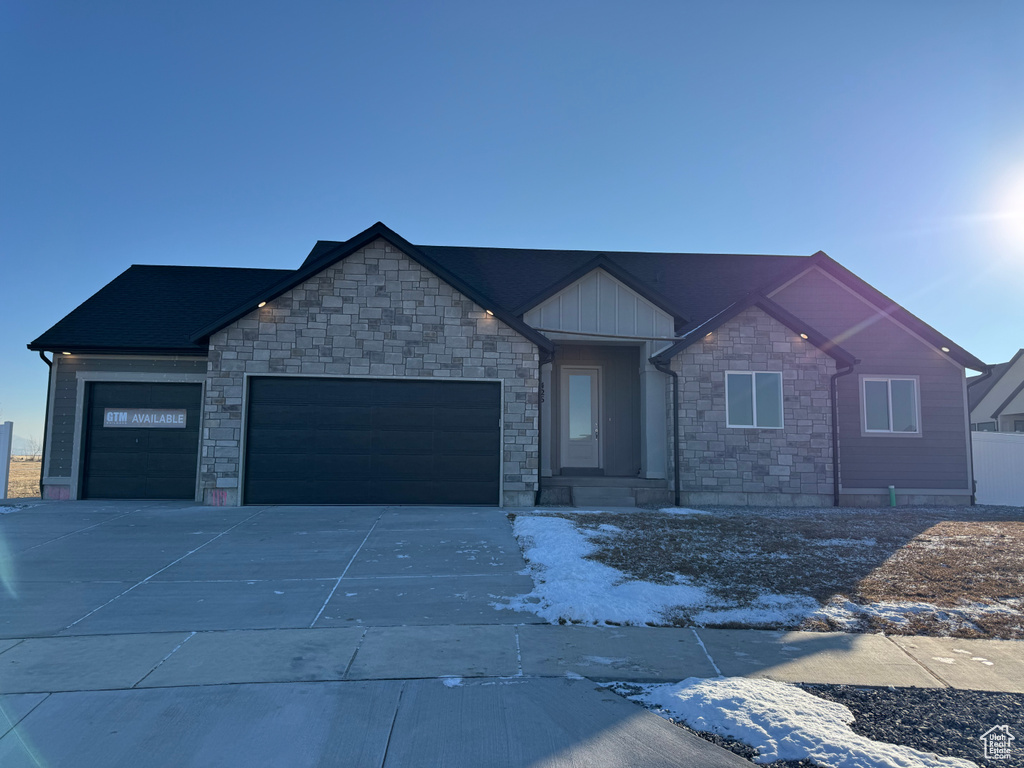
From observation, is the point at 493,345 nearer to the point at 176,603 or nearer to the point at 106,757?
the point at 176,603

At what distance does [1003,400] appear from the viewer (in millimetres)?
31922

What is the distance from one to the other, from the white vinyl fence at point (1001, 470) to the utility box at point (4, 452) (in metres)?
21.6

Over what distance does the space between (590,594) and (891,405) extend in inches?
457

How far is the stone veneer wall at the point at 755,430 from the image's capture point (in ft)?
43.5

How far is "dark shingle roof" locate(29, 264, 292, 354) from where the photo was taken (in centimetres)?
1338

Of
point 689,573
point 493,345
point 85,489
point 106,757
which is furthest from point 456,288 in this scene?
point 106,757

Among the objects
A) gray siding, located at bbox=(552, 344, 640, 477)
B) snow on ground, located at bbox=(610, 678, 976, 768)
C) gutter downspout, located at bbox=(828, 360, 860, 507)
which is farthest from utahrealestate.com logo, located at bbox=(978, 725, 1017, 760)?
gray siding, located at bbox=(552, 344, 640, 477)

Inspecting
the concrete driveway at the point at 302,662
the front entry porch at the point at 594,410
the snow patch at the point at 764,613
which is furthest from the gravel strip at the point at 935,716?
the front entry porch at the point at 594,410

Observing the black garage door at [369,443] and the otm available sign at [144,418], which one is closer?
the black garage door at [369,443]

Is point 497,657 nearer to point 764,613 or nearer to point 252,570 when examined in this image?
point 764,613

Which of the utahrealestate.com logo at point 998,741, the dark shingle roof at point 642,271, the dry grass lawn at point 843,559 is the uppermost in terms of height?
the dark shingle roof at point 642,271

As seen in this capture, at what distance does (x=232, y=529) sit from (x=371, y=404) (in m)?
3.47

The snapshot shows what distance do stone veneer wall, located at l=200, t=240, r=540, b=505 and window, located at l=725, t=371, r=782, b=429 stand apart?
4185mm

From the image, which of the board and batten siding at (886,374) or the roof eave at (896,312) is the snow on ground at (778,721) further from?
the roof eave at (896,312)
